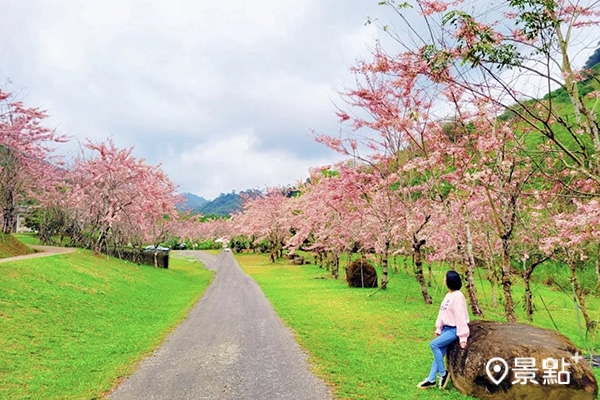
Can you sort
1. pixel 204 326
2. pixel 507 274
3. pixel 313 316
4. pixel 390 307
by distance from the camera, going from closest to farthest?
pixel 507 274 → pixel 204 326 → pixel 313 316 → pixel 390 307

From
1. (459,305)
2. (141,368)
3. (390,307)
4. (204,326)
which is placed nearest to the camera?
(459,305)

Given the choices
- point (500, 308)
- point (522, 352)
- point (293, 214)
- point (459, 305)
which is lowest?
point (500, 308)

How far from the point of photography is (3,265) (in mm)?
15852

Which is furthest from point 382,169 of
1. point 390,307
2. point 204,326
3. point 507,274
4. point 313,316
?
point 204,326

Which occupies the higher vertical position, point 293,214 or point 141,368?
point 293,214

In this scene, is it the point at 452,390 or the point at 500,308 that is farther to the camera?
the point at 500,308

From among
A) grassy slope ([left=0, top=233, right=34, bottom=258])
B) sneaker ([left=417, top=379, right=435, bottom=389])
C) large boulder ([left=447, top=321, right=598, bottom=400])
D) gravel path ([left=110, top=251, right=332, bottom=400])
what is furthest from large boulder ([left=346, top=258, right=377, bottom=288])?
grassy slope ([left=0, top=233, right=34, bottom=258])

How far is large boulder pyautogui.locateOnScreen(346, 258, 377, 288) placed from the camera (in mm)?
25953

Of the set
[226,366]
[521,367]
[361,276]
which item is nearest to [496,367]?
[521,367]

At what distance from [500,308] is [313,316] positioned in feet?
38.7

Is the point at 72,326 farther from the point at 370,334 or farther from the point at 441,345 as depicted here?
the point at 441,345

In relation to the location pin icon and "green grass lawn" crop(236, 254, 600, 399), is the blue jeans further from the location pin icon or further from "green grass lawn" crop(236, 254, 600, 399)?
the location pin icon

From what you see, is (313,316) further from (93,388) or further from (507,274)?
(93,388)

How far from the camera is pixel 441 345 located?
23.7ft
